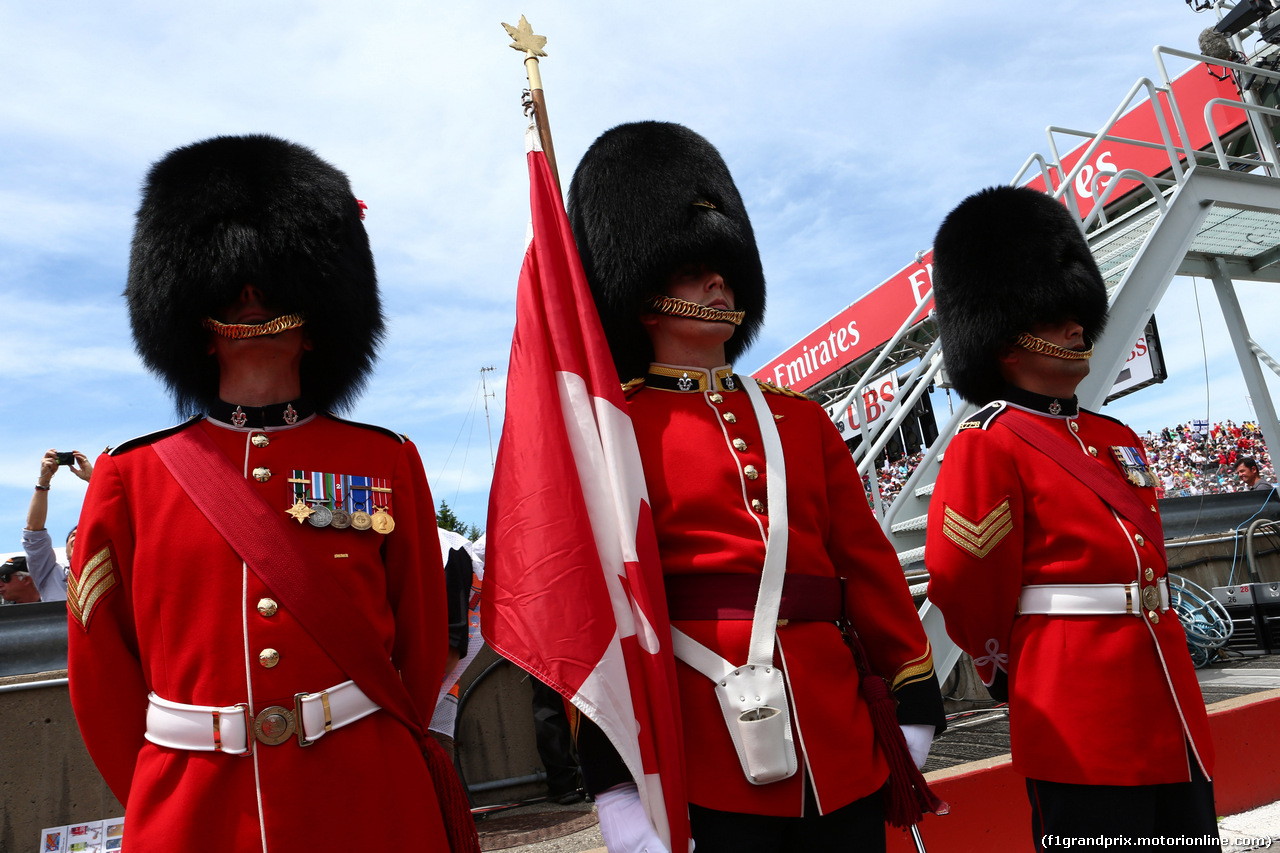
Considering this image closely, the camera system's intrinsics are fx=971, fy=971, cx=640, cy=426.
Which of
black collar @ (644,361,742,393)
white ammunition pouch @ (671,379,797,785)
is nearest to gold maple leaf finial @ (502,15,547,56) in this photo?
black collar @ (644,361,742,393)

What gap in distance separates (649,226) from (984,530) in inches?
52.8

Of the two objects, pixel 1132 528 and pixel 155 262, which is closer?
pixel 155 262

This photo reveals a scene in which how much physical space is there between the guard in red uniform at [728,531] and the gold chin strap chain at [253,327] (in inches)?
32.6

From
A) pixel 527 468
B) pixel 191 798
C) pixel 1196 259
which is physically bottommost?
pixel 191 798

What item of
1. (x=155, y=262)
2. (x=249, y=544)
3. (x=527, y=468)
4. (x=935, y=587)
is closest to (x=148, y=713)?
(x=249, y=544)

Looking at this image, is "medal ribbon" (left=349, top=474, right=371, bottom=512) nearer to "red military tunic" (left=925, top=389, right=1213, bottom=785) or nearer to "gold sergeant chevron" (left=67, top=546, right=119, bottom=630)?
"gold sergeant chevron" (left=67, top=546, right=119, bottom=630)

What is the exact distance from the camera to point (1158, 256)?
6094mm

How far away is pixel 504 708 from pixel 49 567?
2627 millimetres

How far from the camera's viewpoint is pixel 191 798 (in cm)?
177

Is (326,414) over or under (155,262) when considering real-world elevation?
under

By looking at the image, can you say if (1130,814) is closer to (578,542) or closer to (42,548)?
(578,542)

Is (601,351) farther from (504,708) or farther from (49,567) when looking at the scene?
(49,567)

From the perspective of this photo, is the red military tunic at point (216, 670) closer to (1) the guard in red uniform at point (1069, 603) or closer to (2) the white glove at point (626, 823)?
(2) the white glove at point (626, 823)

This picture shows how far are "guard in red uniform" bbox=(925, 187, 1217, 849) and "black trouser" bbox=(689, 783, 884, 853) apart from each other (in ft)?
2.97
